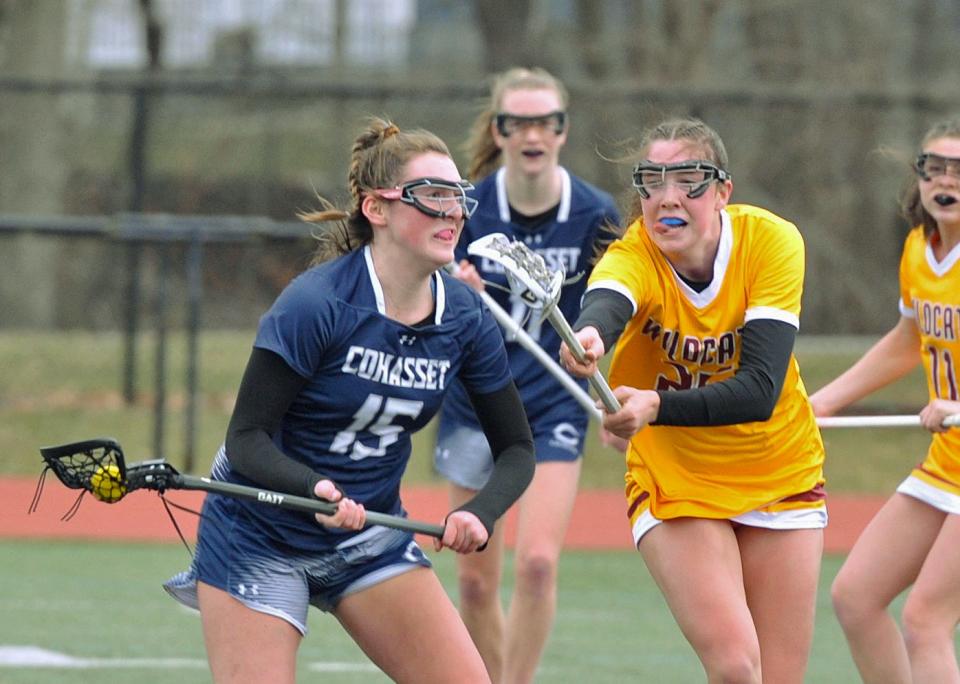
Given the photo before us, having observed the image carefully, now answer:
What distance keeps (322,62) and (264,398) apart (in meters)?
18.7

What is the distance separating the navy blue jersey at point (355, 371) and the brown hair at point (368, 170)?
0.12 m

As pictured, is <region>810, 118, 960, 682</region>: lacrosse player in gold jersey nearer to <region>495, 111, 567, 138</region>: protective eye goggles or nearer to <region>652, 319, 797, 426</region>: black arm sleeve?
<region>652, 319, 797, 426</region>: black arm sleeve

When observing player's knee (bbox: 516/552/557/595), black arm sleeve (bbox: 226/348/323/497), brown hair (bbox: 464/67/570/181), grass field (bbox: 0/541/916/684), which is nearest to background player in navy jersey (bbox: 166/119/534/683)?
black arm sleeve (bbox: 226/348/323/497)

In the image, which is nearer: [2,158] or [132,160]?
[132,160]

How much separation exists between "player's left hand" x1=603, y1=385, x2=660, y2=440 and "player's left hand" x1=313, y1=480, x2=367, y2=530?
0.76 m

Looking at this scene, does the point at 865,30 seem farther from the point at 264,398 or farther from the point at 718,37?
the point at 264,398

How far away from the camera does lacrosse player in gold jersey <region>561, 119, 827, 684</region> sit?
4.57 m

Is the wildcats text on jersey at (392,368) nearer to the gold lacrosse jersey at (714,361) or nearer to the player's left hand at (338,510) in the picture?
the player's left hand at (338,510)

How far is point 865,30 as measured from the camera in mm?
19547

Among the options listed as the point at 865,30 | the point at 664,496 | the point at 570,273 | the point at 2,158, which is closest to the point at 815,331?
the point at 865,30


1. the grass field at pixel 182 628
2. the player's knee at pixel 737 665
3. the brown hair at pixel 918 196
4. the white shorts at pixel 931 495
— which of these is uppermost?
the brown hair at pixel 918 196

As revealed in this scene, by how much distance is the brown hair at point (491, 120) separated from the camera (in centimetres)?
665

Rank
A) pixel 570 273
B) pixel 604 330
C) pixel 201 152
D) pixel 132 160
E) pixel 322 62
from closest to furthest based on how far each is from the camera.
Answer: pixel 604 330, pixel 570 273, pixel 132 160, pixel 201 152, pixel 322 62

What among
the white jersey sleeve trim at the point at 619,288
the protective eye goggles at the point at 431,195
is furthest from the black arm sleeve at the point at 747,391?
the protective eye goggles at the point at 431,195
